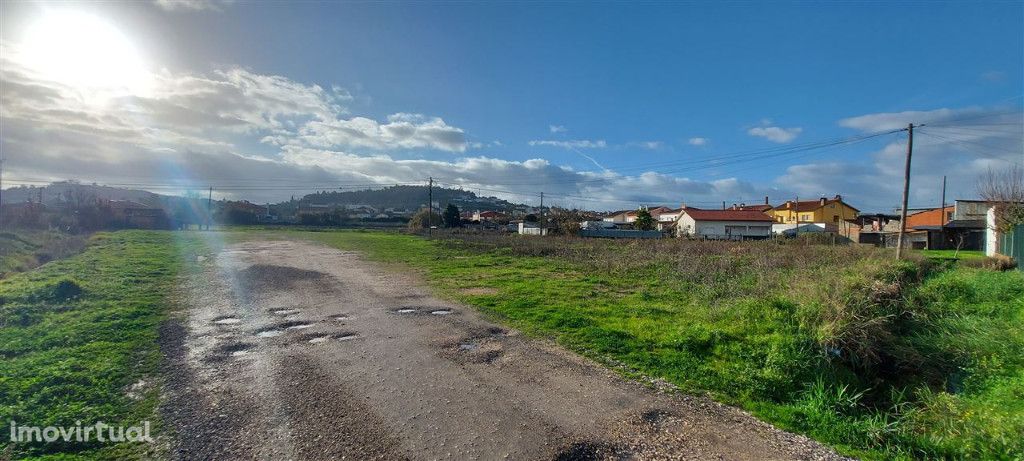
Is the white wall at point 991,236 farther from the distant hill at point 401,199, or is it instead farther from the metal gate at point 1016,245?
the distant hill at point 401,199

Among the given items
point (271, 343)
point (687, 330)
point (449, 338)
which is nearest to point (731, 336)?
point (687, 330)

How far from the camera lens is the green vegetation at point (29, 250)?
17656 millimetres

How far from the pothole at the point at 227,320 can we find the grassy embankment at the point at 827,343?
4552mm

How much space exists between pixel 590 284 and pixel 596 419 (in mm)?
8418

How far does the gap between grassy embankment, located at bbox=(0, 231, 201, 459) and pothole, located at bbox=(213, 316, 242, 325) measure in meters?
0.87

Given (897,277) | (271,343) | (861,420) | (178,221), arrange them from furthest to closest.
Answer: (178,221), (897,277), (271,343), (861,420)

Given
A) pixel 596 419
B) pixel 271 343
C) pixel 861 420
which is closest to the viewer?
pixel 596 419

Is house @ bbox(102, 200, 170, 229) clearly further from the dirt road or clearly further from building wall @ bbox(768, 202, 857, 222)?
building wall @ bbox(768, 202, 857, 222)

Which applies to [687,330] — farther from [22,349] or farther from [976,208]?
[976,208]

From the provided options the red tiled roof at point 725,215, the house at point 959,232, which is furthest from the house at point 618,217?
the house at point 959,232

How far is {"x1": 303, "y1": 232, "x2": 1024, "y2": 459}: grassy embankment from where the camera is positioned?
15.1 ft

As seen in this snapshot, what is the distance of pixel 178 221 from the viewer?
53125mm

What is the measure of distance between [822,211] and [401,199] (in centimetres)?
9414

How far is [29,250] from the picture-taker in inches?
909
